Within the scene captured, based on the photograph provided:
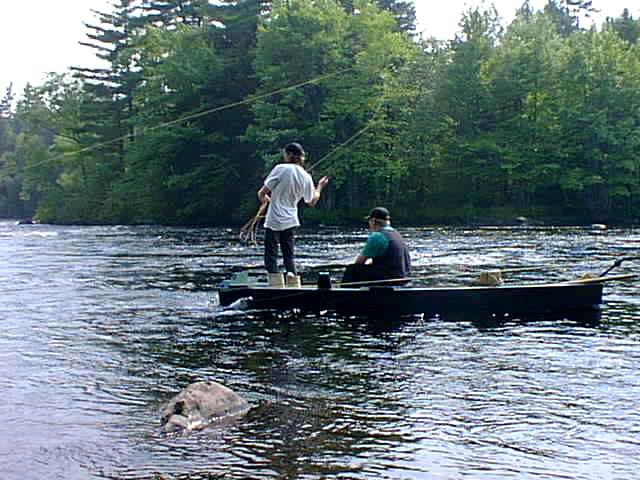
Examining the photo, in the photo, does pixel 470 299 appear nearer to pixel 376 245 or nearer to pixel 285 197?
pixel 376 245

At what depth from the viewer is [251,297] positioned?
1023 cm

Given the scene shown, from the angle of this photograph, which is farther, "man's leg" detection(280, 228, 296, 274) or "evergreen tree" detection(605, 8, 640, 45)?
"evergreen tree" detection(605, 8, 640, 45)

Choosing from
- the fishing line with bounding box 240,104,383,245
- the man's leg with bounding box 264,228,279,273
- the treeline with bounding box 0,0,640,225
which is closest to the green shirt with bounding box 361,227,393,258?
the man's leg with bounding box 264,228,279,273

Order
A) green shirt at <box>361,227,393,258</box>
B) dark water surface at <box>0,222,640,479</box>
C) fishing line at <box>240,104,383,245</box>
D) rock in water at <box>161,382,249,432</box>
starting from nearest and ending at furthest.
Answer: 1. dark water surface at <box>0,222,640,479</box>
2. rock in water at <box>161,382,249,432</box>
3. green shirt at <box>361,227,393,258</box>
4. fishing line at <box>240,104,383,245</box>

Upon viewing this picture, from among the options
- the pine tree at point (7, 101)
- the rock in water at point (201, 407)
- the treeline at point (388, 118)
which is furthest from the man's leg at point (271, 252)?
the pine tree at point (7, 101)

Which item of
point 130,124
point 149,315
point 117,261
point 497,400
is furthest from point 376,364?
point 130,124

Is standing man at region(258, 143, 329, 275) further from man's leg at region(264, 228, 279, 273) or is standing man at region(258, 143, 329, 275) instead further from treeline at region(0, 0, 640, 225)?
treeline at region(0, 0, 640, 225)

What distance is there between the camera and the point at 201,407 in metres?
5.50

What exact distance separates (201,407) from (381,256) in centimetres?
467

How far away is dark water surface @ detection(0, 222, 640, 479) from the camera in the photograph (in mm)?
4703

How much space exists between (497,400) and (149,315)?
5.48m

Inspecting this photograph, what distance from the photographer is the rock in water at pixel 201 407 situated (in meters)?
5.38

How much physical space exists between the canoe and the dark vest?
21 centimetres

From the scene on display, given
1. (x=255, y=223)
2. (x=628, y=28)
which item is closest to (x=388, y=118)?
(x=628, y=28)
